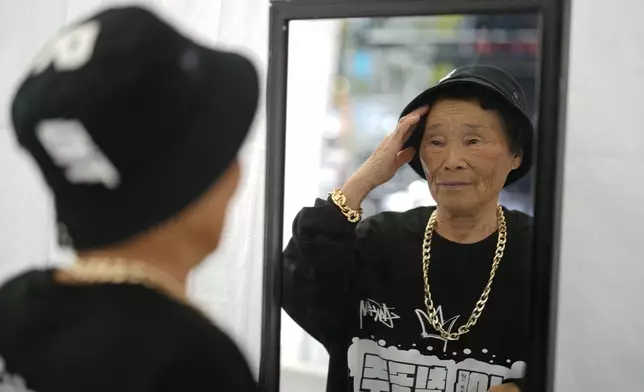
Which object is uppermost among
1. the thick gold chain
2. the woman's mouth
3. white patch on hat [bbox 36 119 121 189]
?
white patch on hat [bbox 36 119 121 189]

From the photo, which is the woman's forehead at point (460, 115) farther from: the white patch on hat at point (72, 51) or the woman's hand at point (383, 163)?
the white patch on hat at point (72, 51)

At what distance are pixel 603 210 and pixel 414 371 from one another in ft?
0.88

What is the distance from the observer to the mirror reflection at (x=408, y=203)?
602mm

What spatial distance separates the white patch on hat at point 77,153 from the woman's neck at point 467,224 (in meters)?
0.34

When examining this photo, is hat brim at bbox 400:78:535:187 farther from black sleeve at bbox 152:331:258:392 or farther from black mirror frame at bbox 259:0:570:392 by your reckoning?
black sleeve at bbox 152:331:258:392

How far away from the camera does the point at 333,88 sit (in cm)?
67

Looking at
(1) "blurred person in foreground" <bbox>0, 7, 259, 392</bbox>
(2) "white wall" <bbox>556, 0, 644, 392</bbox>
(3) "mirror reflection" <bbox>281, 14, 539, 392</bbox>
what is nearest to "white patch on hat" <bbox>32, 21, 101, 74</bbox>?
(1) "blurred person in foreground" <bbox>0, 7, 259, 392</bbox>

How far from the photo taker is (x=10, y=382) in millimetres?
584

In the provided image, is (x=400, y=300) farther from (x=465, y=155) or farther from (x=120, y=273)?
(x=120, y=273)

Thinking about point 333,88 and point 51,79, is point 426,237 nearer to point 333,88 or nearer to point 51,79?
point 333,88

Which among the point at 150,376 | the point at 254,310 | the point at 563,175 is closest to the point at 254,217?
the point at 254,310

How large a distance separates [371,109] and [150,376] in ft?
1.17

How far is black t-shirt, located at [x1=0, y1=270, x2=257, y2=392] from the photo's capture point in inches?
19.9

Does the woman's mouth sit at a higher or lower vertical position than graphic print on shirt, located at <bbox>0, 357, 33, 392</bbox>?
higher
